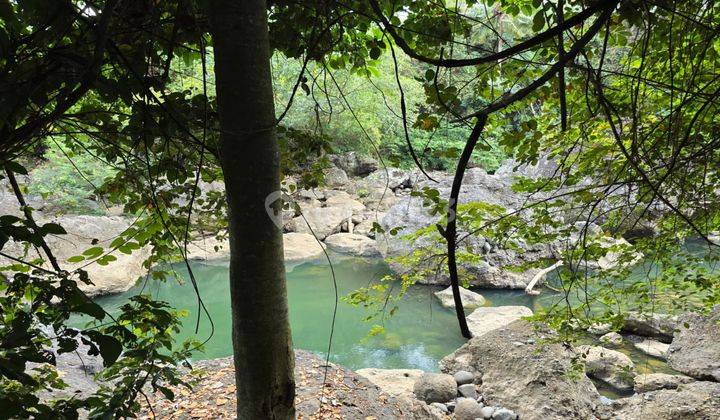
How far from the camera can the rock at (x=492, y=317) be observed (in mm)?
6855

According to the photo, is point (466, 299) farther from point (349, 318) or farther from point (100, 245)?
point (100, 245)

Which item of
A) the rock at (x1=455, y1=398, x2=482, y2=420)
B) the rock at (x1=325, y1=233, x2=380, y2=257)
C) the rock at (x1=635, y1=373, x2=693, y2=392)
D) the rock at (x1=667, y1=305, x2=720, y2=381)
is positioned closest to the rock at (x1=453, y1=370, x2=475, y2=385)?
the rock at (x1=455, y1=398, x2=482, y2=420)

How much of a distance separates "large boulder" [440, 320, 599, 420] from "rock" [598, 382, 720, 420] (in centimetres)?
26

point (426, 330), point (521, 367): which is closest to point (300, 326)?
point (426, 330)

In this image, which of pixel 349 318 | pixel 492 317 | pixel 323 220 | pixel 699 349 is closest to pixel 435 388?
pixel 492 317

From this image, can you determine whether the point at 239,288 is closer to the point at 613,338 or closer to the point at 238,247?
the point at 238,247

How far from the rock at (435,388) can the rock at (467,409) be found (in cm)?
24

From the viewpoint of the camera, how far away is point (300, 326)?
8.11 metres

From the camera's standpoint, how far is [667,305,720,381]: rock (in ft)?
16.8

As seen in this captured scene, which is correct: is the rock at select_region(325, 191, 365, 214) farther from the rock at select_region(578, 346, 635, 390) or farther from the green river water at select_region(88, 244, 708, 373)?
the rock at select_region(578, 346, 635, 390)

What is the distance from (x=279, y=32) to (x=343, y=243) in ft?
34.7

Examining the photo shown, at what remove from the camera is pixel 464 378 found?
511cm

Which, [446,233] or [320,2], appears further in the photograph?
[320,2]

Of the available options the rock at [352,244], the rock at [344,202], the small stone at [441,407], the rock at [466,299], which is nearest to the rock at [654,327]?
the rock at [466,299]
